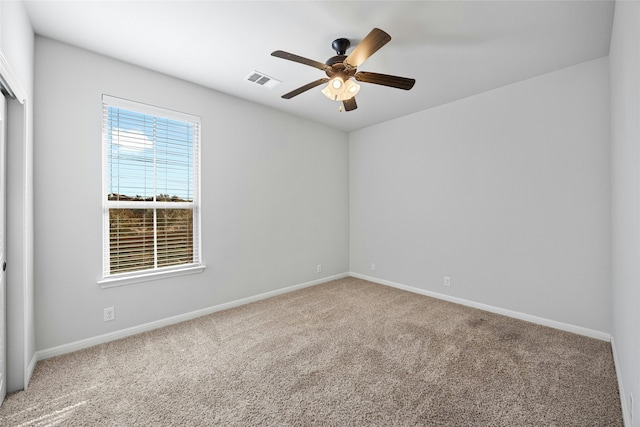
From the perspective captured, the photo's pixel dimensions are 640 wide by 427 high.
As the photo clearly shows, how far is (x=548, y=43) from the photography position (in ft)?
7.99

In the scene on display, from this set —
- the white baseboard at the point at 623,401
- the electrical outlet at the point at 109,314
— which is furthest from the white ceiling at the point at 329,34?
the white baseboard at the point at 623,401

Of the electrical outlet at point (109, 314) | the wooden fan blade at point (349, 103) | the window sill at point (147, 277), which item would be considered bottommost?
the electrical outlet at point (109, 314)

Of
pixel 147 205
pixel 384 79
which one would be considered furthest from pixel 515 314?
pixel 147 205

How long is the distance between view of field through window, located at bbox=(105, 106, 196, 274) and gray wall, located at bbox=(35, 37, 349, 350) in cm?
14

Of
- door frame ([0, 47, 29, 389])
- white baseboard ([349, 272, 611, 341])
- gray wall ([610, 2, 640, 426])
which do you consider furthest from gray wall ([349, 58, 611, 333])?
door frame ([0, 47, 29, 389])

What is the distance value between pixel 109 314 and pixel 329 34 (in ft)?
10.6

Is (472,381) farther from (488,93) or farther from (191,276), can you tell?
(488,93)

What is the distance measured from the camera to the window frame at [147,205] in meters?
2.66

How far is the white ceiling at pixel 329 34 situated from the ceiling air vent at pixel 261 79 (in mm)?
63

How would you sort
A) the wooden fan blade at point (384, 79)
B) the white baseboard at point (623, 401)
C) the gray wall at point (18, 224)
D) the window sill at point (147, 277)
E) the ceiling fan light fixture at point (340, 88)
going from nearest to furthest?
the white baseboard at point (623, 401)
the gray wall at point (18, 224)
the wooden fan blade at point (384, 79)
the ceiling fan light fixture at point (340, 88)
the window sill at point (147, 277)

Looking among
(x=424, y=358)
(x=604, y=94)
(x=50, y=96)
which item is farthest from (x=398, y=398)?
(x=50, y=96)

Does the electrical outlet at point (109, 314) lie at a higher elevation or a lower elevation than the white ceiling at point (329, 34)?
lower

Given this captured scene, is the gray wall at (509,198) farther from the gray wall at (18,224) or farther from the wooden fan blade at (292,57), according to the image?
the gray wall at (18,224)

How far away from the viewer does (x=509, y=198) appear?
10.7 feet
